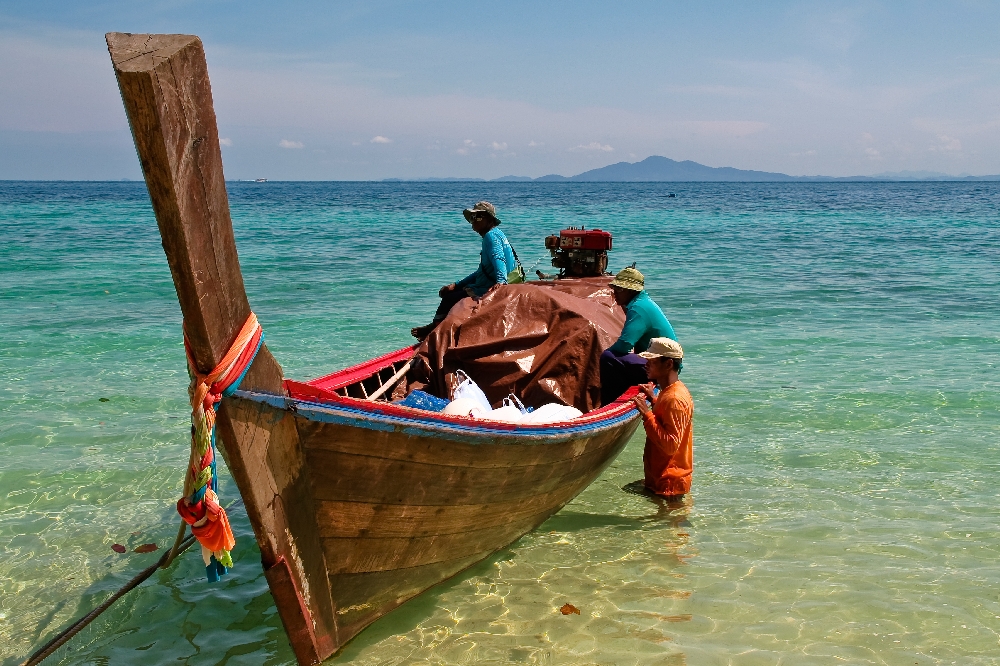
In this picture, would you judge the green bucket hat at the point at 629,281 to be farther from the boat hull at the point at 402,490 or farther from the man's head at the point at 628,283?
the boat hull at the point at 402,490

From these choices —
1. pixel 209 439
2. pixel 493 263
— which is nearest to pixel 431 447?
pixel 209 439

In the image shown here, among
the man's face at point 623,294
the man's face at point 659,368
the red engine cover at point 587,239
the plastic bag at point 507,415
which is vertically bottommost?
the plastic bag at point 507,415

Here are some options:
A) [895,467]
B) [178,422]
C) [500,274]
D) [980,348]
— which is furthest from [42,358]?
[980,348]

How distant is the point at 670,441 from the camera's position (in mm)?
6355

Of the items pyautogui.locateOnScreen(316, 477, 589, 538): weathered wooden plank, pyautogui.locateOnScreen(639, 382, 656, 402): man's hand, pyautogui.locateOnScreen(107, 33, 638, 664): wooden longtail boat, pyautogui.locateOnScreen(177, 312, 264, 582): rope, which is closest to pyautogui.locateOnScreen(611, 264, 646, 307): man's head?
pyautogui.locateOnScreen(639, 382, 656, 402): man's hand

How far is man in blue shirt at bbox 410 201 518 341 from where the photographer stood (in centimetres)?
866

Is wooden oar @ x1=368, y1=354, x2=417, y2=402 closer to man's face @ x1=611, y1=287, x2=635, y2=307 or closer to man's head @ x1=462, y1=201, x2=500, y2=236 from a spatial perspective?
man's face @ x1=611, y1=287, x2=635, y2=307

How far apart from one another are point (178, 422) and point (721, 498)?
19.9 feet

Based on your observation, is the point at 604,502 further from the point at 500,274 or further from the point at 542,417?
the point at 500,274

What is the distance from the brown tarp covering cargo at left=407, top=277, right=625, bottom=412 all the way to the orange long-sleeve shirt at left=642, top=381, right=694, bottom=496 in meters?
0.76

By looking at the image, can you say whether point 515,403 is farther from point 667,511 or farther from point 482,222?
point 482,222

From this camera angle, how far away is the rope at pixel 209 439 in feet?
10.9

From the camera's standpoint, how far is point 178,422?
9305 millimetres

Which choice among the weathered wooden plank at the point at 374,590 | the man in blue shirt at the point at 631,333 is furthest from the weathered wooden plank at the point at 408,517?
the man in blue shirt at the point at 631,333
